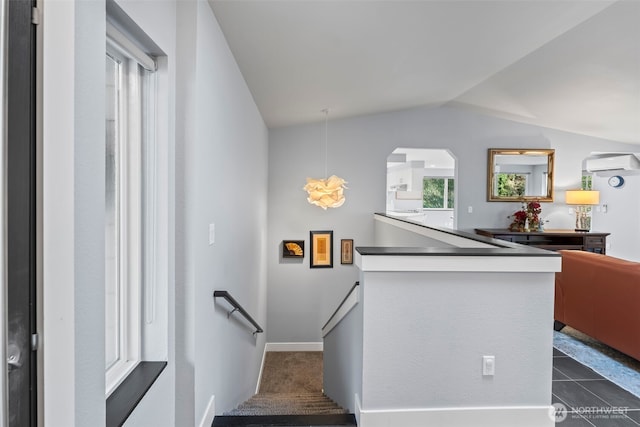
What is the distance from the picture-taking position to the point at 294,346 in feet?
19.5

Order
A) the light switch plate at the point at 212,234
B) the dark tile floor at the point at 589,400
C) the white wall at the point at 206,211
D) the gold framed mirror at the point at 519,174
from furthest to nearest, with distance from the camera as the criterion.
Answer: the gold framed mirror at the point at 519,174
the dark tile floor at the point at 589,400
the light switch plate at the point at 212,234
the white wall at the point at 206,211

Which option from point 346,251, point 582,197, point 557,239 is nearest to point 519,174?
point 582,197

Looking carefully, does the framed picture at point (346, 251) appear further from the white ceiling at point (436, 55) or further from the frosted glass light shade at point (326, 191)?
the white ceiling at point (436, 55)

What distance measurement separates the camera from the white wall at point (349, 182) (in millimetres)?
5938

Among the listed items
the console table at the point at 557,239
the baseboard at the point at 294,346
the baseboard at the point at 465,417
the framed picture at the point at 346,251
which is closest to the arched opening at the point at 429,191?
the console table at the point at 557,239

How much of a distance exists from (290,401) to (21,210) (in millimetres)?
2765

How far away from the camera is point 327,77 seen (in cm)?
360

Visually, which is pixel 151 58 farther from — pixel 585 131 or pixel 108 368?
pixel 585 131

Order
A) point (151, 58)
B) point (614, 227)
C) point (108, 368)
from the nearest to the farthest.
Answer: point (108, 368) < point (151, 58) < point (614, 227)

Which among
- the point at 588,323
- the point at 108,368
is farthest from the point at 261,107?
the point at 588,323

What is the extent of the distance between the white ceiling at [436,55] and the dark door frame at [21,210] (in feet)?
4.79

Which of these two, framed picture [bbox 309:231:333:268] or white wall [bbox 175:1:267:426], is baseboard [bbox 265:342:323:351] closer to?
framed picture [bbox 309:231:333:268]

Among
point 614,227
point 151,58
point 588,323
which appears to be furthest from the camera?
point 614,227

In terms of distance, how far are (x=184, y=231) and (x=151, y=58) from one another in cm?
79
